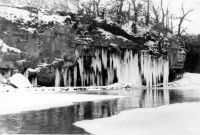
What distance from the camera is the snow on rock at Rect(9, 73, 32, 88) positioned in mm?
33891

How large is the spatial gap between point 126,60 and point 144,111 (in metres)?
25.3

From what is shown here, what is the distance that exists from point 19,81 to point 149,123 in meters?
22.0

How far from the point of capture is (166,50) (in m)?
48.3

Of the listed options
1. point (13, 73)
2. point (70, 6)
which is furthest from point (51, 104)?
point (70, 6)

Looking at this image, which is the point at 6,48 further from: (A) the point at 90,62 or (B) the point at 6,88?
(A) the point at 90,62

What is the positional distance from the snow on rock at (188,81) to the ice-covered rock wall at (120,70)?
2283mm

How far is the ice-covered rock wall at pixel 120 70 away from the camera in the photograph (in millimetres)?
40531

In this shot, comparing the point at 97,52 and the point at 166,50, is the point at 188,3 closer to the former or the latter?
the point at 166,50

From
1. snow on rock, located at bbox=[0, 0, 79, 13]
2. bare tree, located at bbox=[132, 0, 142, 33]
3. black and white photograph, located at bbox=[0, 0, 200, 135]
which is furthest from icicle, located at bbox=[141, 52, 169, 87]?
snow on rock, located at bbox=[0, 0, 79, 13]

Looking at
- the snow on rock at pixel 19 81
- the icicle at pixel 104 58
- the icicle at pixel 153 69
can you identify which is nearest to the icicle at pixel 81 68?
the icicle at pixel 104 58

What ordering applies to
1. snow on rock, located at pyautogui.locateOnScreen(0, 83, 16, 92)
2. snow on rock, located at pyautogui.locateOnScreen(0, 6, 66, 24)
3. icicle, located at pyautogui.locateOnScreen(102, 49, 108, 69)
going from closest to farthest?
snow on rock, located at pyautogui.locateOnScreen(0, 83, 16, 92)
snow on rock, located at pyautogui.locateOnScreen(0, 6, 66, 24)
icicle, located at pyautogui.locateOnScreen(102, 49, 108, 69)

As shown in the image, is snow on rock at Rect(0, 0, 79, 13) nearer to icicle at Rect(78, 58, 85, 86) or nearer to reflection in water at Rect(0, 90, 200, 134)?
icicle at Rect(78, 58, 85, 86)

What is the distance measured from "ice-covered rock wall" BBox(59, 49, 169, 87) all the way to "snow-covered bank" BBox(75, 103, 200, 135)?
22477 millimetres

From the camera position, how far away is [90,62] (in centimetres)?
4122
